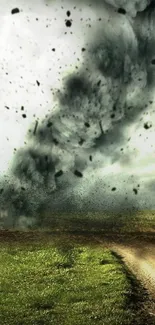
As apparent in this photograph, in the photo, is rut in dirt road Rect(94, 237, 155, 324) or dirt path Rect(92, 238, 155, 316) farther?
dirt path Rect(92, 238, 155, 316)

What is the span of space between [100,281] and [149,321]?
10487 millimetres

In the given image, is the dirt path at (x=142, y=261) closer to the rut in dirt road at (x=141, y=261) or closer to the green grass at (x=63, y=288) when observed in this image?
the rut in dirt road at (x=141, y=261)

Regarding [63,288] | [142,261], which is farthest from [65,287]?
[142,261]

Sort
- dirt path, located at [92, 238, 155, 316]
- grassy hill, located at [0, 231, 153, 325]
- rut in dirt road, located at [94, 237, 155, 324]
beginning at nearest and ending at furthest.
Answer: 1. grassy hill, located at [0, 231, 153, 325]
2. rut in dirt road, located at [94, 237, 155, 324]
3. dirt path, located at [92, 238, 155, 316]

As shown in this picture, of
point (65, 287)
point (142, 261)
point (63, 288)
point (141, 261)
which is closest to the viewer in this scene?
point (63, 288)

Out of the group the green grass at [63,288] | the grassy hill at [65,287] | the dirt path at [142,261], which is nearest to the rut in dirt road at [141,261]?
the dirt path at [142,261]

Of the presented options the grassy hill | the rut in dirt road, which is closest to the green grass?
the grassy hill

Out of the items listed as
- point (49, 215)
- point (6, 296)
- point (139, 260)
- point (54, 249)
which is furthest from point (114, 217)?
point (6, 296)

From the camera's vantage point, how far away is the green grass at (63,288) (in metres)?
28.2

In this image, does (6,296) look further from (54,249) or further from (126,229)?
(126,229)

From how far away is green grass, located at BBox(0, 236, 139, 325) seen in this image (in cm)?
2817

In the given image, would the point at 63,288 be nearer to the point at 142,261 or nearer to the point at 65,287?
the point at 65,287

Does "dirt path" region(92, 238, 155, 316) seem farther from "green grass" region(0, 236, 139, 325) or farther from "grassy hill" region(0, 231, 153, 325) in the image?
"green grass" region(0, 236, 139, 325)

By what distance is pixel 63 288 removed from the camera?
35.3 metres
